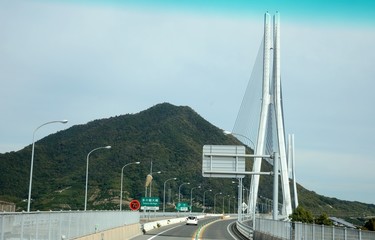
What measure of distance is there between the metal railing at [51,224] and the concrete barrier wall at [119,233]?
298 millimetres

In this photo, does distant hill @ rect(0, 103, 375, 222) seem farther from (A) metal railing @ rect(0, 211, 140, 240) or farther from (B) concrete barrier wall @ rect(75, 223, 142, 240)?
(A) metal railing @ rect(0, 211, 140, 240)

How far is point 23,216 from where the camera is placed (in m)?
19.0

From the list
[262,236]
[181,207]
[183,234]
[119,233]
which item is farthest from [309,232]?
[181,207]

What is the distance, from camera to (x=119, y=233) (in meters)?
39.5

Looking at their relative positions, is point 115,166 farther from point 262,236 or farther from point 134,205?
point 262,236

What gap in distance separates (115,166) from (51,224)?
137 meters

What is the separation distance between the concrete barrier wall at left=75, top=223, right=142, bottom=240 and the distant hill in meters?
60.7

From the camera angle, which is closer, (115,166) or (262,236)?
(262,236)

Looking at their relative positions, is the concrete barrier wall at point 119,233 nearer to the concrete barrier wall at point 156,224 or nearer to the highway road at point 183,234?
the highway road at point 183,234

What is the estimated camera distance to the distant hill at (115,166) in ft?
413

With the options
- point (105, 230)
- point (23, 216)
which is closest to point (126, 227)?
point (105, 230)

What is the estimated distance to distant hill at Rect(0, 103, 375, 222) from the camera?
413ft

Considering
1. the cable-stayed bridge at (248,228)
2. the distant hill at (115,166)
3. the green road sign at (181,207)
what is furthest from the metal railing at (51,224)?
the green road sign at (181,207)

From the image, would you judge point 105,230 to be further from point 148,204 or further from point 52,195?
point 52,195
